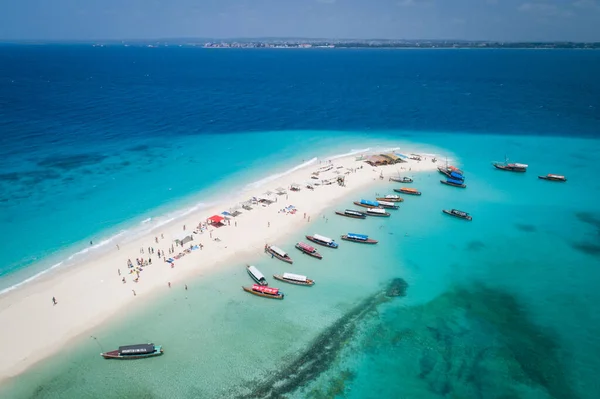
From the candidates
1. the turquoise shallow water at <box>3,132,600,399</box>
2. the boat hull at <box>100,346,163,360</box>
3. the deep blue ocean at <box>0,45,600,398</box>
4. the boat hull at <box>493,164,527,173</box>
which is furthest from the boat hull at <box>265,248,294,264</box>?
the boat hull at <box>493,164,527,173</box>

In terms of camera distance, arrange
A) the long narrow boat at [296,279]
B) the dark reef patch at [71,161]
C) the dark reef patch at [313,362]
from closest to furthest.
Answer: the dark reef patch at [313,362], the long narrow boat at [296,279], the dark reef patch at [71,161]

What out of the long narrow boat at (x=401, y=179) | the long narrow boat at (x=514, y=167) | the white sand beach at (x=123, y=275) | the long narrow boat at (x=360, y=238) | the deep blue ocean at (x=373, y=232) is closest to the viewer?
the deep blue ocean at (x=373, y=232)

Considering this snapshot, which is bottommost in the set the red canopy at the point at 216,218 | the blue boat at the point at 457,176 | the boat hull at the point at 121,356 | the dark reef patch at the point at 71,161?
the boat hull at the point at 121,356

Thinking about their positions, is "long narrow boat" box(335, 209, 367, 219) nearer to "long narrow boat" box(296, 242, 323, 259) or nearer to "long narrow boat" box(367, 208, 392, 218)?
"long narrow boat" box(367, 208, 392, 218)

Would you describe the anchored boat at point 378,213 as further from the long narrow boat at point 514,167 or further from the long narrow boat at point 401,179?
the long narrow boat at point 514,167

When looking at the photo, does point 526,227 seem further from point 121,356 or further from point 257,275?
point 121,356

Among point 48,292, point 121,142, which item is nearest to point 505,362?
point 48,292

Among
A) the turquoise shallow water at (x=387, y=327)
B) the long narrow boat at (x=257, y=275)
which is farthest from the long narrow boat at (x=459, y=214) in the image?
the long narrow boat at (x=257, y=275)

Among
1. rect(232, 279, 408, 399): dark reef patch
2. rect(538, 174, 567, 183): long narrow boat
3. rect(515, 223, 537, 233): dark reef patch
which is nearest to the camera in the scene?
rect(232, 279, 408, 399): dark reef patch
